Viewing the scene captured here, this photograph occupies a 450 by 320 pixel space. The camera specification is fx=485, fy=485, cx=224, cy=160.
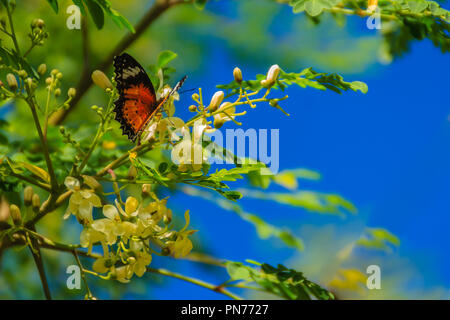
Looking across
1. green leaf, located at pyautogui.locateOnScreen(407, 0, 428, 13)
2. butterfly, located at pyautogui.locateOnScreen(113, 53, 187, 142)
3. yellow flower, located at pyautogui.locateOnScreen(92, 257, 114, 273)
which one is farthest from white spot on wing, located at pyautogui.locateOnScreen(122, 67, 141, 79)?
green leaf, located at pyautogui.locateOnScreen(407, 0, 428, 13)

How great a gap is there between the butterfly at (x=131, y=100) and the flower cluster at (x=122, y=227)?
16 cm

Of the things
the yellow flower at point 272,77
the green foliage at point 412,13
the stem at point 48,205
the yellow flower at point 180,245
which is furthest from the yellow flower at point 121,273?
the green foliage at point 412,13

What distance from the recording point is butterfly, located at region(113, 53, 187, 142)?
1244mm

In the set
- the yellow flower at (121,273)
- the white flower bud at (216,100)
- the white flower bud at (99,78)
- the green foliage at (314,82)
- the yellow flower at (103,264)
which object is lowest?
the yellow flower at (121,273)

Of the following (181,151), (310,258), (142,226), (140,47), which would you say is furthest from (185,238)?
(310,258)

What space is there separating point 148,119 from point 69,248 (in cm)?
41

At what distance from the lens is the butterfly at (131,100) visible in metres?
1.24

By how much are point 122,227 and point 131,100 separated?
327 mm

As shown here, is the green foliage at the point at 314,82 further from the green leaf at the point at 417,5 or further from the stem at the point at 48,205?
the stem at the point at 48,205

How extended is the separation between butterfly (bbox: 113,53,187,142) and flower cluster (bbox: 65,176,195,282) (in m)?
0.16

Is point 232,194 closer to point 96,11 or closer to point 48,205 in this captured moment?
point 48,205

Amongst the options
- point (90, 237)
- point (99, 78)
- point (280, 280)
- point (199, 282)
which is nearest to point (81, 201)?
point (90, 237)

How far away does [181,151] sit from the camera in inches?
46.0

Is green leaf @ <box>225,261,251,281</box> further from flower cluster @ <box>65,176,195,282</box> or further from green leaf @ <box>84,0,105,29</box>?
green leaf @ <box>84,0,105,29</box>
